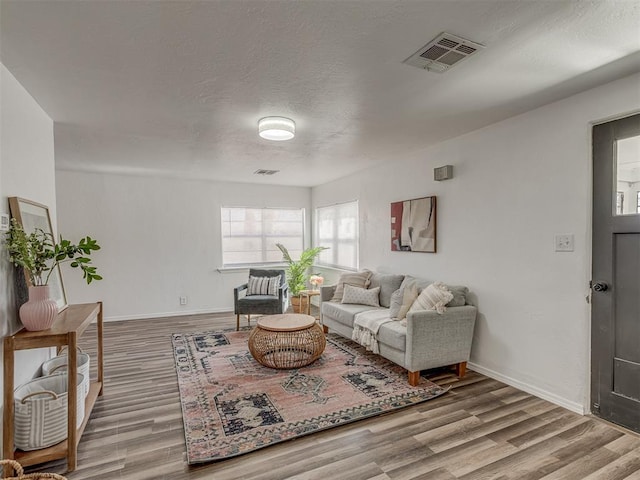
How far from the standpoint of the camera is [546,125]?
2.69 meters

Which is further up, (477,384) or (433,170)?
(433,170)

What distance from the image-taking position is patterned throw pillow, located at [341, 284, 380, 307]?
13.6ft

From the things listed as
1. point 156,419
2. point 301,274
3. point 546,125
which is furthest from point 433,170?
point 156,419

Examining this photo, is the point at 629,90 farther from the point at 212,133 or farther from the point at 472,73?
the point at 212,133

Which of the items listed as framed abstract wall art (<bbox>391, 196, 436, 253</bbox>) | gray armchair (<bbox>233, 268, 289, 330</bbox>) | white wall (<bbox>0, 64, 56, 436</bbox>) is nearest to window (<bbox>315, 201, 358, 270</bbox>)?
framed abstract wall art (<bbox>391, 196, 436, 253</bbox>)

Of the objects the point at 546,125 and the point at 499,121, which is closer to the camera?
the point at 546,125

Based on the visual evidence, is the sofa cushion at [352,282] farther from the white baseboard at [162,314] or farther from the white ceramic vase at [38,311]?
the white ceramic vase at [38,311]

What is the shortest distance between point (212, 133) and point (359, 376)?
2.75 metres

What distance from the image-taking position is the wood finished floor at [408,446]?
6.21 feet

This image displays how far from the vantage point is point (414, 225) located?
404 cm

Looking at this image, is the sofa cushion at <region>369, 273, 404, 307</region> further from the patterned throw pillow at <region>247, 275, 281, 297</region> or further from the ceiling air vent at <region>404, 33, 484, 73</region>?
the ceiling air vent at <region>404, 33, 484, 73</region>

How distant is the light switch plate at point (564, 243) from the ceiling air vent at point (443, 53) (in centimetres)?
159

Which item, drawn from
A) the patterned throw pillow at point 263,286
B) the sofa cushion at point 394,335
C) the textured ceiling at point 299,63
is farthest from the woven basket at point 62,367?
the patterned throw pillow at point 263,286

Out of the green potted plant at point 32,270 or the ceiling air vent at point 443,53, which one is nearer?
the ceiling air vent at point 443,53
